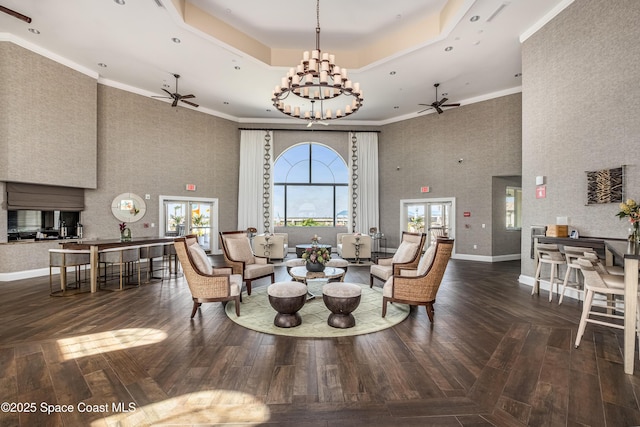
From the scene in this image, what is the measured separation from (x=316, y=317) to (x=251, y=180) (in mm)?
7297

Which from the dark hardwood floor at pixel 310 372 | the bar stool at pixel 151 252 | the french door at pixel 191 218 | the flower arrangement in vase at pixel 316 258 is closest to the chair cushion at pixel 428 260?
the dark hardwood floor at pixel 310 372

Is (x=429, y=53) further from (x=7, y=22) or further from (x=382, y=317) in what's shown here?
(x=7, y=22)

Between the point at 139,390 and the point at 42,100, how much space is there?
22.8ft

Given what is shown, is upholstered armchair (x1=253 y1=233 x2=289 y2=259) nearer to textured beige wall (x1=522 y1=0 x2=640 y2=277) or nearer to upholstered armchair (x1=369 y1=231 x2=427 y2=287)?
upholstered armchair (x1=369 y1=231 x2=427 y2=287)

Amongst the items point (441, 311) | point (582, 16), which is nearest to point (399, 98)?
point (582, 16)

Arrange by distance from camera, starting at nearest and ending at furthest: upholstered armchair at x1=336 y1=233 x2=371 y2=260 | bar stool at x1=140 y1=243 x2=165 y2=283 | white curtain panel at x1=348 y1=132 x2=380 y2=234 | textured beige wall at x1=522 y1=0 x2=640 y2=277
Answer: textured beige wall at x1=522 y1=0 x2=640 y2=277
bar stool at x1=140 y1=243 x2=165 y2=283
upholstered armchair at x1=336 y1=233 x2=371 y2=260
white curtain panel at x1=348 y1=132 x2=380 y2=234

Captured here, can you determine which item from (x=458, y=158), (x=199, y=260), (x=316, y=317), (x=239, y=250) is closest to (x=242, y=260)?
(x=239, y=250)

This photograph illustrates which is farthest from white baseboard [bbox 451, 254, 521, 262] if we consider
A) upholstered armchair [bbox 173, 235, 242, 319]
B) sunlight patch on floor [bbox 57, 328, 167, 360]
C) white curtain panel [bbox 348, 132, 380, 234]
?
sunlight patch on floor [bbox 57, 328, 167, 360]

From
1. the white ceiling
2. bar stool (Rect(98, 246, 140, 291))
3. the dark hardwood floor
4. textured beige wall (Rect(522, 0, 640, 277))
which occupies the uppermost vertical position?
the white ceiling

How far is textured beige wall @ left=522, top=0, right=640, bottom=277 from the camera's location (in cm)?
375

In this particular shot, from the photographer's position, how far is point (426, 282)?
3475 mm

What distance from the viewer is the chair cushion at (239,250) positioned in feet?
16.2

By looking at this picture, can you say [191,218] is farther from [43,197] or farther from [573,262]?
[573,262]

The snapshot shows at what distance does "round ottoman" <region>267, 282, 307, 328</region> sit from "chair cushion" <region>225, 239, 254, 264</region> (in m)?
1.75
